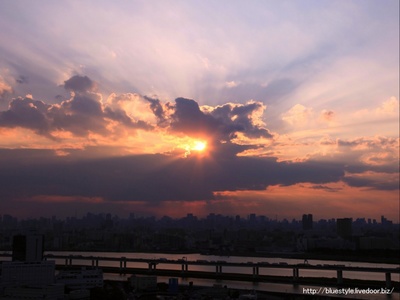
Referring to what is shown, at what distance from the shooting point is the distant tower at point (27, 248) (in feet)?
84.8

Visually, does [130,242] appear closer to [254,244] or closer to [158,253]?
[158,253]

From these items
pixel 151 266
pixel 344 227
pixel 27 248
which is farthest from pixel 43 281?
pixel 344 227

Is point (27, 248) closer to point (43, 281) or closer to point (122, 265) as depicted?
point (122, 265)

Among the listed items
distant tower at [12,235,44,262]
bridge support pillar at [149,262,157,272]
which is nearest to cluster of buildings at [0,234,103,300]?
distant tower at [12,235,44,262]

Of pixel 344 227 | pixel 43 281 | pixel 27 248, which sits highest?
pixel 344 227

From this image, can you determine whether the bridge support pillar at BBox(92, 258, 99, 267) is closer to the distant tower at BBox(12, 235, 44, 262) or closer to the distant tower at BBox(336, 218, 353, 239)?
the distant tower at BBox(12, 235, 44, 262)

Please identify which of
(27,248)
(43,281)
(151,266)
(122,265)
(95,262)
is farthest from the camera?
(95,262)

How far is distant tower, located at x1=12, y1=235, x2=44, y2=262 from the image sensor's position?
2586 cm

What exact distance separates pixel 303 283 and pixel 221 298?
7.65m

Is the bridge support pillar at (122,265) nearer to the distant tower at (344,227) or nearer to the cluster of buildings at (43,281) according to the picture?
the cluster of buildings at (43,281)

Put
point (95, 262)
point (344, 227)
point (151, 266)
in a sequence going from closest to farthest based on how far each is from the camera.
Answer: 1. point (151, 266)
2. point (95, 262)
3. point (344, 227)

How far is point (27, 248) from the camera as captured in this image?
26047mm

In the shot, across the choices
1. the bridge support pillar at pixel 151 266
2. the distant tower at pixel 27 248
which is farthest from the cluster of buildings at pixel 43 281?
the bridge support pillar at pixel 151 266

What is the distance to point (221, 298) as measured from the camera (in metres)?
14.8
